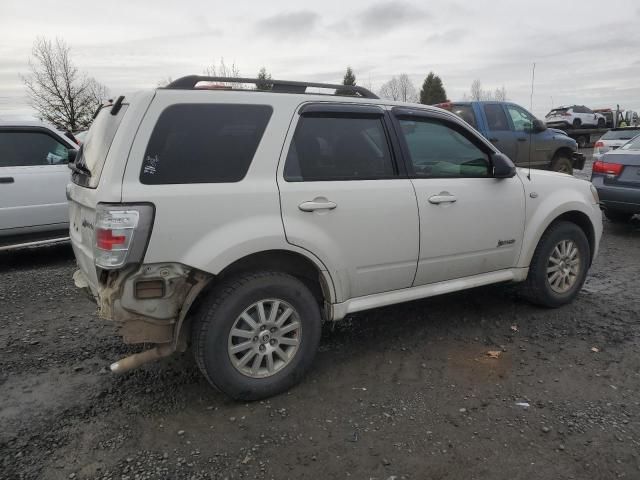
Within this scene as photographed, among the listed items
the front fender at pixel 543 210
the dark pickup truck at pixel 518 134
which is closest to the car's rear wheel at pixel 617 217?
the dark pickup truck at pixel 518 134

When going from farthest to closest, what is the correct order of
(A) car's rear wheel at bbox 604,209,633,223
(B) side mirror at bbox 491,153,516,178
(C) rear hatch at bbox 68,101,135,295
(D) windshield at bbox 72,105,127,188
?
1. (A) car's rear wheel at bbox 604,209,633,223
2. (B) side mirror at bbox 491,153,516,178
3. (D) windshield at bbox 72,105,127,188
4. (C) rear hatch at bbox 68,101,135,295

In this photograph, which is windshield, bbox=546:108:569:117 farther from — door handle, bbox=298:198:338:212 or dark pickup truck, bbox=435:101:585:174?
door handle, bbox=298:198:338:212

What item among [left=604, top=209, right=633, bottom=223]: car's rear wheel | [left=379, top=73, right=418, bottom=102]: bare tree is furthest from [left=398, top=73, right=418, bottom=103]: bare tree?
[left=604, top=209, right=633, bottom=223]: car's rear wheel

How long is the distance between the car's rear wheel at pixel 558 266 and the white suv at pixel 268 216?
59 cm

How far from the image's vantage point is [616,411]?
2.97m

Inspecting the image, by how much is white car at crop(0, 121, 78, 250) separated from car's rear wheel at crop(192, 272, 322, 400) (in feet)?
14.3

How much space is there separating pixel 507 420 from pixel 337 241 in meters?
1.44

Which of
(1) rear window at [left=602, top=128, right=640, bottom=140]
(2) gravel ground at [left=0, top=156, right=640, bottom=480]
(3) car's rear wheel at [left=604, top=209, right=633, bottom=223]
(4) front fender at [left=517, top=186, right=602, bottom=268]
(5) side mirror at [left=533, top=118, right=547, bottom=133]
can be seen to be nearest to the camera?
(2) gravel ground at [left=0, top=156, right=640, bottom=480]

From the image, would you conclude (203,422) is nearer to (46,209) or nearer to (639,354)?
(639,354)

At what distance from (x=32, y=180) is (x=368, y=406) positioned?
5.41 m

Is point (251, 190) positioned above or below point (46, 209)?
above

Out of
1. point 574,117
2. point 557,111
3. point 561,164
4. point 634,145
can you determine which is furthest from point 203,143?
point 557,111

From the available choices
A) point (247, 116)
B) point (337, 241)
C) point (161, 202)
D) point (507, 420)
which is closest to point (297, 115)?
point (247, 116)

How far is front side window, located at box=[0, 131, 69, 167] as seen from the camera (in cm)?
636
